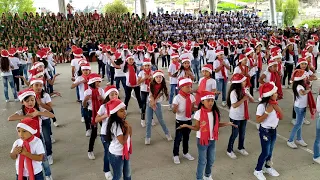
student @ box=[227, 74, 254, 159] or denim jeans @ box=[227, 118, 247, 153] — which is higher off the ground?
student @ box=[227, 74, 254, 159]

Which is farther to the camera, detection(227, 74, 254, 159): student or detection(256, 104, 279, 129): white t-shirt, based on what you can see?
detection(227, 74, 254, 159): student

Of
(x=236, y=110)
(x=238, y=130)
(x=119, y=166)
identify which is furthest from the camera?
(x=238, y=130)

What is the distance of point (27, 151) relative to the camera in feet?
11.7

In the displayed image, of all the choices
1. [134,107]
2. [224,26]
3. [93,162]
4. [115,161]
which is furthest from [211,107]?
[224,26]

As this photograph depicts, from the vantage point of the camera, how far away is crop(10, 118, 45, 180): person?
11.5ft

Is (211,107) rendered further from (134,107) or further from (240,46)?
(240,46)

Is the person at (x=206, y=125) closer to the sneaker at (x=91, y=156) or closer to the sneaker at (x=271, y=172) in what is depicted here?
the sneaker at (x=271, y=172)

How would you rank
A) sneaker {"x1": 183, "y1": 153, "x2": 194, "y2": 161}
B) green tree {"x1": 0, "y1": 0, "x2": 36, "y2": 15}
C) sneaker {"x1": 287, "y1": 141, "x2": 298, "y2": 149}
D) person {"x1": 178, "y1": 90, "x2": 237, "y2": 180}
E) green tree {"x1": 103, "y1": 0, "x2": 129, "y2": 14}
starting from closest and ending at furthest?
person {"x1": 178, "y1": 90, "x2": 237, "y2": 180}, sneaker {"x1": 183, "y1": 153, "x2": 194, "y2": 161}, sneaker {"x1": 287, "y1": 141, "x2": 298, "y2": 149}, green tree {"x1": 103, "y1": 0, "x2": 129, "y2": 14}, green tree {"x1": 0, "y1": 0, "x2": 36, "y2": 15}

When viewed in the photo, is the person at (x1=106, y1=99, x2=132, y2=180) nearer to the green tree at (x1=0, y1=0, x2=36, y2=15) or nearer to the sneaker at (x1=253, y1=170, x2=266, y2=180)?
the sneaker at (x1=253, y1=170, x2=266, y2=180)

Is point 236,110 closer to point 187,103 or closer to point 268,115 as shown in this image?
point 268,115

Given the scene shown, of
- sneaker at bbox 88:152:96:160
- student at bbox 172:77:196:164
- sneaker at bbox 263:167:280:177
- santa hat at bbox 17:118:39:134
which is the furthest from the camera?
sneaker at bbox 88:152:96:160

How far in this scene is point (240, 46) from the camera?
13867 millimetres

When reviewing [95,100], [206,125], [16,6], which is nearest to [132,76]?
[95,100]

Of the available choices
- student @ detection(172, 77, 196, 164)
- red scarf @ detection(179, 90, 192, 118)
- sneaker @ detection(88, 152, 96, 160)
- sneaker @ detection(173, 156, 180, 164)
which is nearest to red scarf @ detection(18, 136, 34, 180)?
sneaker @ detection(88, 152, 96, 160)
